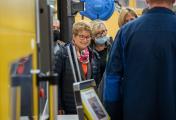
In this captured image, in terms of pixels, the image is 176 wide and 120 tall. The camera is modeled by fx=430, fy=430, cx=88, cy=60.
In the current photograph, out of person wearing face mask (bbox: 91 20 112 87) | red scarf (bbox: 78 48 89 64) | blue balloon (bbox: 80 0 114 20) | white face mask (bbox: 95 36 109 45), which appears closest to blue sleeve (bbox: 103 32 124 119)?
red scarf (bbox: 78 48 89 64)

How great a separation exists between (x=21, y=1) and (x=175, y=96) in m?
1.58

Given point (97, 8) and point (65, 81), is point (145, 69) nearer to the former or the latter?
point (65, 81)

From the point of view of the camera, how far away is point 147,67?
282 cm

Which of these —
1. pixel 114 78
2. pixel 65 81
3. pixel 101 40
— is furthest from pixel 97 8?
pixel 114 78

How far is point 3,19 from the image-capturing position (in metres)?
1.30

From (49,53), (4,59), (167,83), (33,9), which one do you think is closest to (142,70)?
(167,83)

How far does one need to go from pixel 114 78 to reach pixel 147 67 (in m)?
0.26

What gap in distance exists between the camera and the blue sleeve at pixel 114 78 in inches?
116

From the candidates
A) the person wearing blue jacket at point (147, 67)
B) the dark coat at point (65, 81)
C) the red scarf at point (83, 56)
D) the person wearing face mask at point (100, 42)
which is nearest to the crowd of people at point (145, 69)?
the person wearing blue jacket at point (147, 67)

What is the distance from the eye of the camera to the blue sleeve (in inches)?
116

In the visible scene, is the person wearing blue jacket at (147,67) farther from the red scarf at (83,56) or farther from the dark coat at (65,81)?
the red scarf at (83,56)

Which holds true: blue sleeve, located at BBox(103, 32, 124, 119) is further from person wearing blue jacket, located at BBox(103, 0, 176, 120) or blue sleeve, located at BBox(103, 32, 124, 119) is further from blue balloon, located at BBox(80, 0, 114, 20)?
blue balloon, located at BBox(80, 0, 114, 20)

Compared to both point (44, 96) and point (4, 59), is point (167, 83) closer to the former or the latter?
point (44, 96)

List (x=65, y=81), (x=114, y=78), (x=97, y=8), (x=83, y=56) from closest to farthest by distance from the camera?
1. (x=114, y=78)
2. (x=65, y=81)
3. (x=83, y=56)
4. (x=97, y=8)
